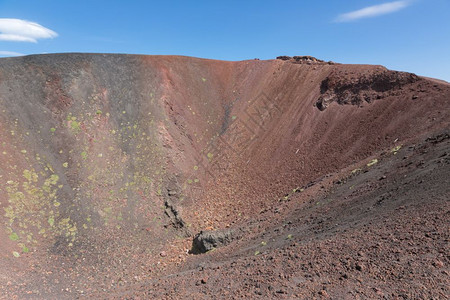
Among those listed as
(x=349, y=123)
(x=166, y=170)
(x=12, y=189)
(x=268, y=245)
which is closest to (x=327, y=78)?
(x=349, y=123)

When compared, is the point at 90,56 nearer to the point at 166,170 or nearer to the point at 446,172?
the point at 166,170

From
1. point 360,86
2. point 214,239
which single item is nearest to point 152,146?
point 214,239

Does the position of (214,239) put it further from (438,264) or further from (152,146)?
(438,264)

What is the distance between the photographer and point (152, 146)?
20.6 m

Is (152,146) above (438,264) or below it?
above

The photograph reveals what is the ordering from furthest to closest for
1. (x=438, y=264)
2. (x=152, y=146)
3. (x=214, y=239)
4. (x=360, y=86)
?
(x=360, y=86) < (x=152, y=146) < (x=214, y=239) < (x=438, y=264)

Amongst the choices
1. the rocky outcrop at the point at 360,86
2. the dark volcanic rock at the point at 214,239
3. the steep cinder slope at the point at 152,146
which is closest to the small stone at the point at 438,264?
the dark volcanic rock at the point at 214,239

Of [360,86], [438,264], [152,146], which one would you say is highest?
[360,86]

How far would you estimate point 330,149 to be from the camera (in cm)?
1950

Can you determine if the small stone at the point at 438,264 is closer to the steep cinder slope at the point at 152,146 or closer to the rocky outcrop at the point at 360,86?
the steep cinder slope at the point at 152,146

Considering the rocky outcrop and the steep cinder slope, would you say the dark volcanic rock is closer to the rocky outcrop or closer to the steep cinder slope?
the steep cinder slope

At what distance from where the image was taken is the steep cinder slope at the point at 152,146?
1522 cm

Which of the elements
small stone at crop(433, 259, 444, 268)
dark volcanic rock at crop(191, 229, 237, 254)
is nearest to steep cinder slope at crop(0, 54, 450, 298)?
dark volcanic rock at crop(191, 229, 237, 254)

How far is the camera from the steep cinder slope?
15.2 metres
